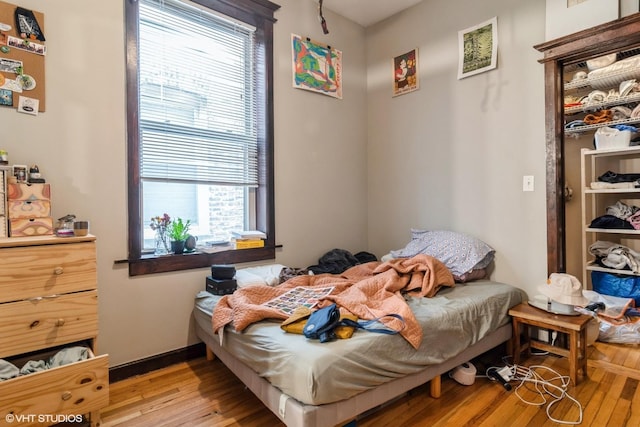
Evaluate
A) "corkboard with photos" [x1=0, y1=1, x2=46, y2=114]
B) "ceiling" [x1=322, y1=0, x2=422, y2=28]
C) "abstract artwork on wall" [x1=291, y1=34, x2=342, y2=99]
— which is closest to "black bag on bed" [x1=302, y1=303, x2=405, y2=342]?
"corkboard with photos" [x1=0, y1=1, x2=46, y2=114]

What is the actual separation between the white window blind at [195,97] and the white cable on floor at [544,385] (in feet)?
7.33

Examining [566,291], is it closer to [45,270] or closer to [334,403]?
[334,403]

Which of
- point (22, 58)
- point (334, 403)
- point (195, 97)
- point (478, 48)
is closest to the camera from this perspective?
point (334, 403)

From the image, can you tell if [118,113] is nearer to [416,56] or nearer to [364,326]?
[364,326]

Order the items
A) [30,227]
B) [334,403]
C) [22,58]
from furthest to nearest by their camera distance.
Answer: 1. [22,58]
2. [30,227]
3. [334,403]

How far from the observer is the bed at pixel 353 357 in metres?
1.26

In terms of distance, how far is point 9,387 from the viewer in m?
1.27

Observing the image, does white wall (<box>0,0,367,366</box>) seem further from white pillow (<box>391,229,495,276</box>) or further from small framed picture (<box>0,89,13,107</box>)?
white pillow (<box>391,229,495,276</box>)

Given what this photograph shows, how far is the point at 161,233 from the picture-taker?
2244mm

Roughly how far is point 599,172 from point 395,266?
6.18 ft

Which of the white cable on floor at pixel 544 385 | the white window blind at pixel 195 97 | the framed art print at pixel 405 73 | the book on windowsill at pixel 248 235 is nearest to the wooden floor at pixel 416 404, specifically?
the white cable on floor at pixel 544 385

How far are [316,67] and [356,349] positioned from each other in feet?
8.11

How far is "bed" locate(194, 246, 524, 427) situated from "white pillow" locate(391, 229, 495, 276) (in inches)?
11.0

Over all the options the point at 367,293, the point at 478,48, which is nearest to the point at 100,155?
the point at 367,293
